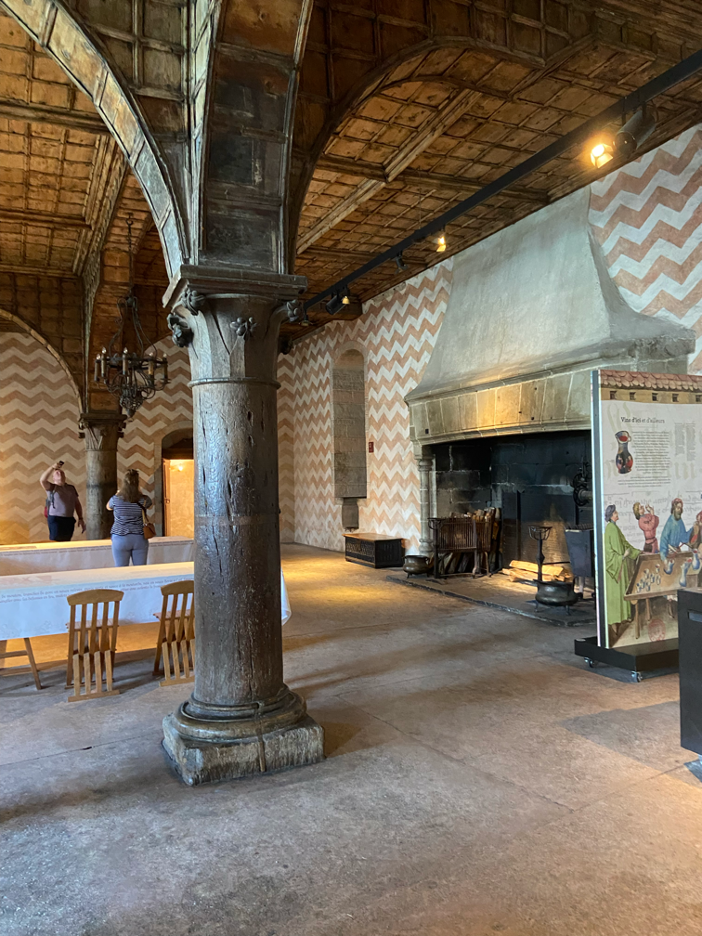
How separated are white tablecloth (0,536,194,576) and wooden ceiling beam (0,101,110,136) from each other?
3809 millimetres

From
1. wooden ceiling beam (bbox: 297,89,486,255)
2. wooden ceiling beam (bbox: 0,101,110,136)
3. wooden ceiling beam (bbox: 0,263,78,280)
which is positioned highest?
wooden ceiling beam (bbox: 297,89,486,255)

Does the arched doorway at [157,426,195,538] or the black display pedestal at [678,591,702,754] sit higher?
the arched doorway at [157,426,195,538]

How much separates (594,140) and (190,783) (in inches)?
196

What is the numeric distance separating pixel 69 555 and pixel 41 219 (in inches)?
150

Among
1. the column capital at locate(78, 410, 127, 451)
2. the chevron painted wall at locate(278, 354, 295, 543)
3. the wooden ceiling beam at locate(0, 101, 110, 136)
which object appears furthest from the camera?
the chevron painted wall at locate(278, 354, 295, 543)

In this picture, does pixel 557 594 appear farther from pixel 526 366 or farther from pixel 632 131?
pixel 632 131

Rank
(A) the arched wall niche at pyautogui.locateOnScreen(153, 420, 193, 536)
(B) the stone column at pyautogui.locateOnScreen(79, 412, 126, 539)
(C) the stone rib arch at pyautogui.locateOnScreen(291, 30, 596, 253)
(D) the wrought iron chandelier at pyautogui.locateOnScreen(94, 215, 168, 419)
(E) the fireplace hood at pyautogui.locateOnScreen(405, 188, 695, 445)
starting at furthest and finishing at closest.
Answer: (A) the arched wall niche at pyautogui.locateOnScreen(153, 420, 193, 536)
(B) the stone column at pyautogui.locateOnScreen(79, 412, 126, 539)
(D) the wrought iron chandelier at pyautogui.locateOnScreen(94, 215, 168, 419)
(E) the fireplace hood at pyautogui.locateOnScreen(405, 188, 695, 445)
(C) the stone rib arch at pyautogui.locateOnScreen(291, 30, 596, 253)

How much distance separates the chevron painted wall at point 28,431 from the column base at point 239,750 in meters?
9.78

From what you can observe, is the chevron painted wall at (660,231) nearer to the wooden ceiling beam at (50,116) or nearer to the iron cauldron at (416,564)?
the iron cauldron at (416,564)

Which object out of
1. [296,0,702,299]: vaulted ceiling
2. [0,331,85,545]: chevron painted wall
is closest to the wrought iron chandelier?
[296,0,702,299]: vaulted ceiling

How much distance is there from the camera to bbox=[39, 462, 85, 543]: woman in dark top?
27.5ft

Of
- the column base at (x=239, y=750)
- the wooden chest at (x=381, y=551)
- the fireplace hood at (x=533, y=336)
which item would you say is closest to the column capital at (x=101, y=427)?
the wooden chest at (x=381, y=551)

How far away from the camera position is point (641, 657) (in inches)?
177

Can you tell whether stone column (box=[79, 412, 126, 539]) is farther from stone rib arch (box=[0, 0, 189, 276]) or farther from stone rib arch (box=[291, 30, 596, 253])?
stone rib arch (box=[0, 0, 189, 276])
